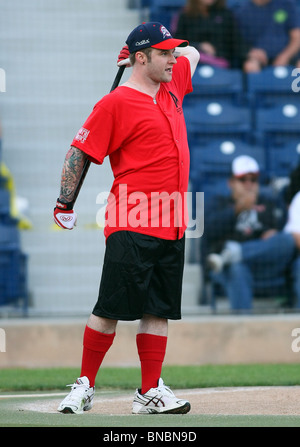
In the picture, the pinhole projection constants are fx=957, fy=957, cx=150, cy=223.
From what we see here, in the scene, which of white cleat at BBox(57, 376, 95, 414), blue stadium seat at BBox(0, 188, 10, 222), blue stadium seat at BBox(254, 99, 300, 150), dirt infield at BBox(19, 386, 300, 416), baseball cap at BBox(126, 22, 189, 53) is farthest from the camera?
blue stadium seat at BBox(254, 99, 300, 150)

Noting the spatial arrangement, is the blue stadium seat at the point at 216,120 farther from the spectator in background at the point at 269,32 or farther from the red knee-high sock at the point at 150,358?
the red knee-high sock at the point at 150,358

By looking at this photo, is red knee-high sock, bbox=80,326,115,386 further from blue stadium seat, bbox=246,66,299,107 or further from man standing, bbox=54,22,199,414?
blue stadium seat, bbox=246,66,299,107

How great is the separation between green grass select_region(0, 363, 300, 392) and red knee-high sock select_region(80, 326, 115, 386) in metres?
1.65

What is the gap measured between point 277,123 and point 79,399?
565 cm

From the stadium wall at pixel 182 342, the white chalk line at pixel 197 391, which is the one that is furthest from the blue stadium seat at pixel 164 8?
the white chalk line at pixel 197 391

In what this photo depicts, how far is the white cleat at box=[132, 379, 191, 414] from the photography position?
4652 mm

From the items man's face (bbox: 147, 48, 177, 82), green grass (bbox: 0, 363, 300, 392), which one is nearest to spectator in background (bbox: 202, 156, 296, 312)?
green grass (bbox: 0, 363, 300, 392)

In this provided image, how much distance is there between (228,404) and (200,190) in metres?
3.85

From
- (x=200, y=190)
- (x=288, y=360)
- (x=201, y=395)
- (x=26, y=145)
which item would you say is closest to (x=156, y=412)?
(x=201, y=395)

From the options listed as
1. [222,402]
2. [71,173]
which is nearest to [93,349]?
[71,173]

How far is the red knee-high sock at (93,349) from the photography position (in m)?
4.69
